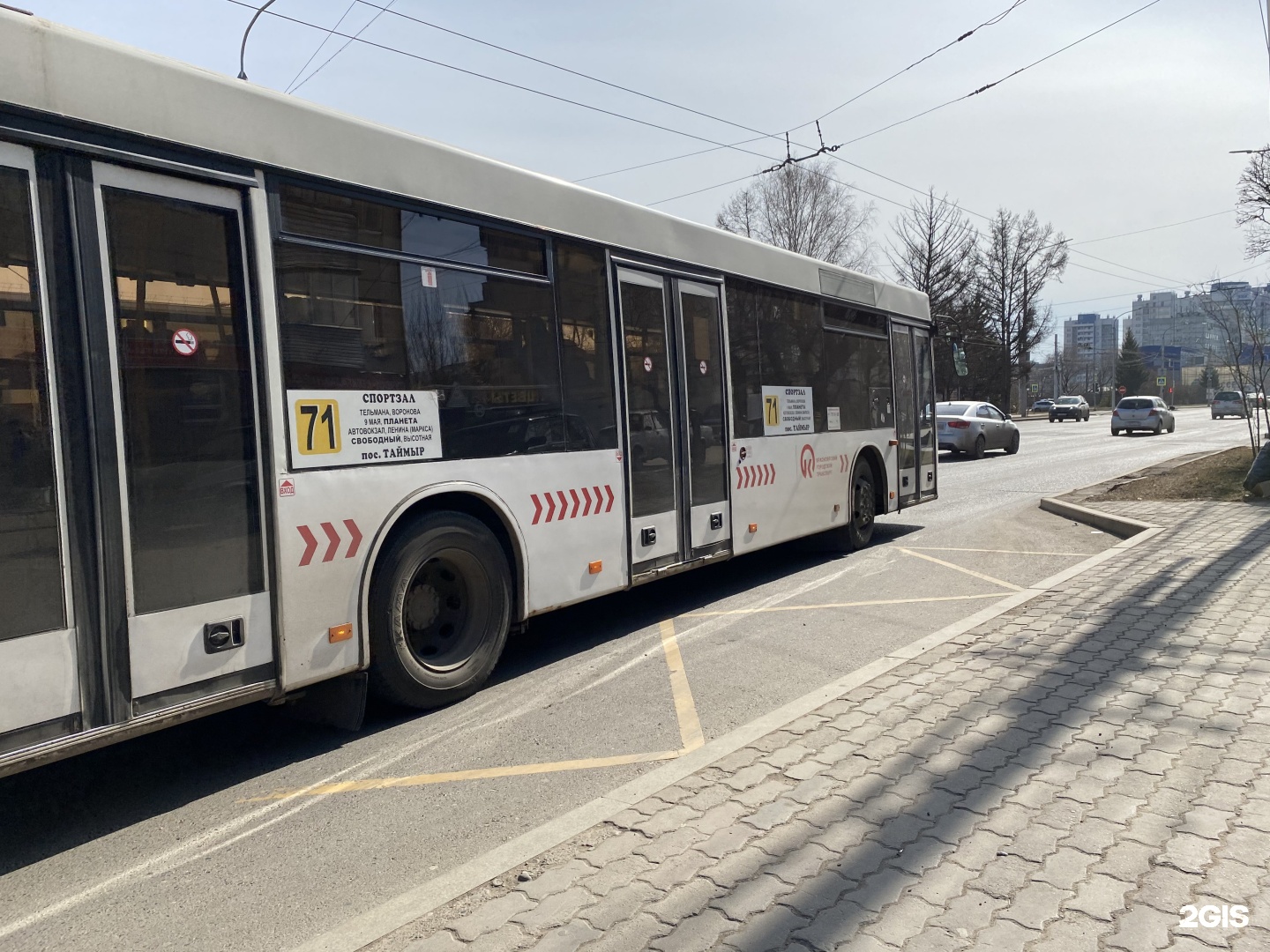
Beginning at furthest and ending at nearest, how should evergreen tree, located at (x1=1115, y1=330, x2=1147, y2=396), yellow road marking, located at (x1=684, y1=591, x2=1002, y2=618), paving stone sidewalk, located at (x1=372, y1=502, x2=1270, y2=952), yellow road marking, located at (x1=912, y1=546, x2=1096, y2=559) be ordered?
evergreen tree, located at (x1=1115, y1=330, x2=1147, y2=396) → yellow road marking, located at (x1=912, y1=546, x2=1096, y2=559) → yellow road marking, located at (x1=684, y1=591, x2=1002, y2=618) → paving stone sidewalk, located at (x1=372, y1=502, x2=1270, y2=952)

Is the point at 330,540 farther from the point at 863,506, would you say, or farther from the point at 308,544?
the point at 863,506

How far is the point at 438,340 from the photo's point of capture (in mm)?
5188

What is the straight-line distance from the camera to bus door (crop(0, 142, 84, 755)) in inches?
133

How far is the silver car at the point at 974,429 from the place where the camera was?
25.0m

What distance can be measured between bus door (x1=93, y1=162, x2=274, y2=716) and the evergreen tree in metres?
104

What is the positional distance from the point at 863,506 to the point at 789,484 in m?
2.18

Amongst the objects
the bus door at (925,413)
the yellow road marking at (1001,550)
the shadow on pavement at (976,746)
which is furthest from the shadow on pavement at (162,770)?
the bus door at (925,413)

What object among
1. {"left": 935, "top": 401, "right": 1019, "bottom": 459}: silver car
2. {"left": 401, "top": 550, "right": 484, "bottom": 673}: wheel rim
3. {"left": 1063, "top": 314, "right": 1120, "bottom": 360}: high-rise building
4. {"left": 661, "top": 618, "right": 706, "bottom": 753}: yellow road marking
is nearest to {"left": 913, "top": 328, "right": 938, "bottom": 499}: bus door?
{"left": 661, "top": 618, "right": 706, "bottom": 753}: yellow road marking

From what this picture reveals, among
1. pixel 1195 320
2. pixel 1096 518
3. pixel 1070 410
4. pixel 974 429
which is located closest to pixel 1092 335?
pixel 1195 320

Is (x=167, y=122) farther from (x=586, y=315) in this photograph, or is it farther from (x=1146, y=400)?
(x=1146, y=400)

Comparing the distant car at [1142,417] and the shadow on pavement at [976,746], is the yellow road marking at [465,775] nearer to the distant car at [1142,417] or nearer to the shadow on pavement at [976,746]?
the shadow on pavement at [976,746]

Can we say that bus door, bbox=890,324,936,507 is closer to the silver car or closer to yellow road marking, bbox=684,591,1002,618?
yellow road marking, bbox=684,591,1002,618

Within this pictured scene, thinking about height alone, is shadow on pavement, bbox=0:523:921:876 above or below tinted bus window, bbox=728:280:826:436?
below

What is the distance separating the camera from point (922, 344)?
12.2 m
